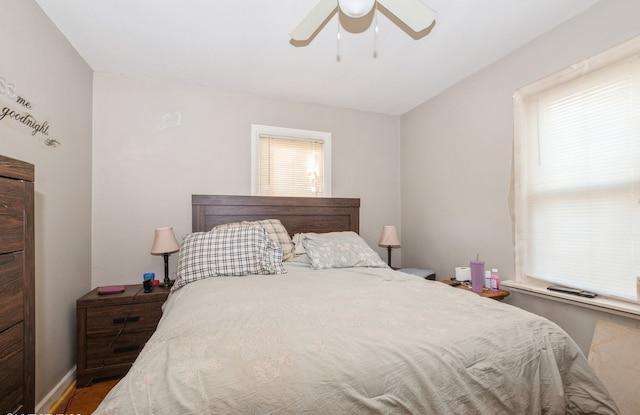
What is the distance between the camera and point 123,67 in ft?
8.01

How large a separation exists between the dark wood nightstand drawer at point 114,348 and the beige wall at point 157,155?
581 millimetres

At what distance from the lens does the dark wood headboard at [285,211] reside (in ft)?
9.09

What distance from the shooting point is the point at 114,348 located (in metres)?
2.11

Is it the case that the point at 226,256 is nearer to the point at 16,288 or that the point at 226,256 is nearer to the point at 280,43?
the point at 16,288

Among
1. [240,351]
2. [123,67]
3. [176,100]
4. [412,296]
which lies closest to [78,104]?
[123,67]

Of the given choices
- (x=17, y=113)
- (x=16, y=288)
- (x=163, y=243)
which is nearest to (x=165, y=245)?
(x=163, y=243)

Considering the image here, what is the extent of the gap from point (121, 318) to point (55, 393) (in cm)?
54

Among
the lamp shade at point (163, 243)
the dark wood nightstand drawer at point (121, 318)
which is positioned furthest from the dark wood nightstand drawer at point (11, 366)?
the lamp shade at point (163, 243)

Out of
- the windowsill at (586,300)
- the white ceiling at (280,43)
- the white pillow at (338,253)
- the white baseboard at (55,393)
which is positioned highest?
the white ceiling at (280,43)

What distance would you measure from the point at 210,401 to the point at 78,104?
2.54 meters

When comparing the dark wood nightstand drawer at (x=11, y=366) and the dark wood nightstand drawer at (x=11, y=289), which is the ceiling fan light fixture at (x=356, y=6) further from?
the dark wood nightstand drawer at (x=11, y=366)

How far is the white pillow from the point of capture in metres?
2.42

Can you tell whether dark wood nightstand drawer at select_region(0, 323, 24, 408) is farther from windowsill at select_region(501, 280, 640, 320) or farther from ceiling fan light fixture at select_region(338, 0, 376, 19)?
windowsill at select_region(501, 280, 640, 320)

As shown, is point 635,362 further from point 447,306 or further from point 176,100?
point 176,100
